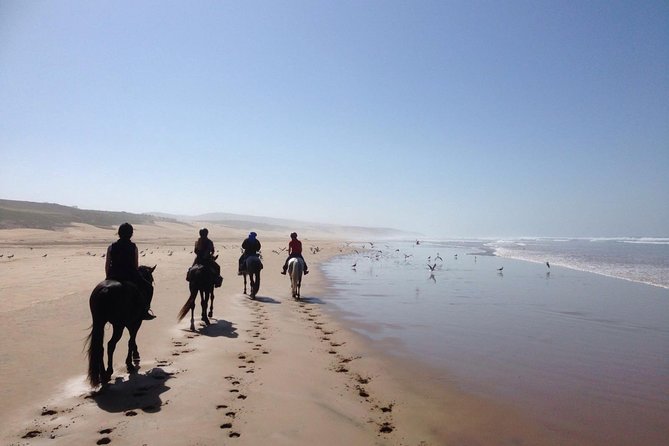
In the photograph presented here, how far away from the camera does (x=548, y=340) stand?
27.4 feet

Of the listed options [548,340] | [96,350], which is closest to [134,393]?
[96,350]

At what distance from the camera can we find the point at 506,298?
1341 cm

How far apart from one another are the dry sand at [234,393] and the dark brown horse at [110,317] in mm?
244

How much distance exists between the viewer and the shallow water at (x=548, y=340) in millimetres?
5176

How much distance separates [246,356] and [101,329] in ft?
8.00

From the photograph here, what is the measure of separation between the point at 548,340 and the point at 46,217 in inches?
2703

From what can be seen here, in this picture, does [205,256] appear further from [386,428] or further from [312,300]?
[386,428]

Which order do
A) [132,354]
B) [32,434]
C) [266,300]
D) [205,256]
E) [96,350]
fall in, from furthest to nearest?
1. [266,300]
2. [205,256]
3. [132,354]
4. [96,350]
5. [32,434]

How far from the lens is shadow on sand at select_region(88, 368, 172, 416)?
15.9 feet

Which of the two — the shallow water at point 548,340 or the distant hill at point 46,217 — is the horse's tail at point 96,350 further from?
the distant hill at point 46,217

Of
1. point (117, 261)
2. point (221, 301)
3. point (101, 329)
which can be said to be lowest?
point (221, 301)

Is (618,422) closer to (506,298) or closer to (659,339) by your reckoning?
(659,339)

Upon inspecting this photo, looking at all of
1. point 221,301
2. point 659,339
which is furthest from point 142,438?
point 659,339

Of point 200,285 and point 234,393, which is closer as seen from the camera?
point 234,393
